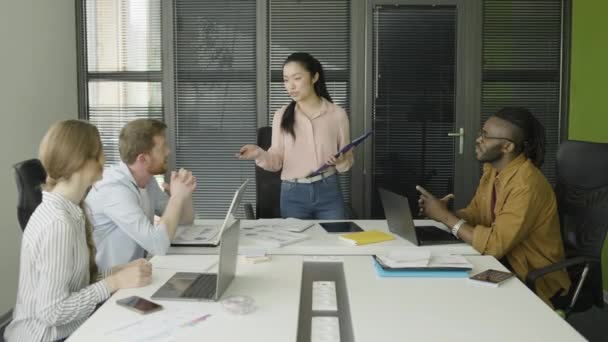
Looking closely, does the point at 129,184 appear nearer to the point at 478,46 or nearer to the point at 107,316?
the point at 107,316

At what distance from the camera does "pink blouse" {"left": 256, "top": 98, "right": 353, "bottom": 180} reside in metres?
3.29

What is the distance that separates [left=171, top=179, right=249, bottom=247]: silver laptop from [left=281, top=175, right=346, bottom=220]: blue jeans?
1.76ft

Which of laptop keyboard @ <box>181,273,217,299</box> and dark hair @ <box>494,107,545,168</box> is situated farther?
dark hair @ <box>494,107,545,168</box>

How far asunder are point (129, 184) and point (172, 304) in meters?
0.81

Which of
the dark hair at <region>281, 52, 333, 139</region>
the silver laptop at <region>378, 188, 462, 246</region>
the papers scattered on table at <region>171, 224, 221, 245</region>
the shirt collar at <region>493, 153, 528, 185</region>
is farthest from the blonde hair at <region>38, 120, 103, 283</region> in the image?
the shirt collar at <region>493, 153, 528, 185</region>

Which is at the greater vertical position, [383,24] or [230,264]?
[383,24]

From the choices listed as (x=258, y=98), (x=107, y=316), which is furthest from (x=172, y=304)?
(x=258, y=98)

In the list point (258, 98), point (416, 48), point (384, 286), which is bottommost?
point (384, 286)

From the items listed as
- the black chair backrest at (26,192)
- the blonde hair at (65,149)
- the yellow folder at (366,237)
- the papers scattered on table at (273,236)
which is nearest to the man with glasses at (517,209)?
the yellow folder at (366,237)

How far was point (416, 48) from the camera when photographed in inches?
176

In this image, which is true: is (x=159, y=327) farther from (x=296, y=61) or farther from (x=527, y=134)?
(x=296, y=61)

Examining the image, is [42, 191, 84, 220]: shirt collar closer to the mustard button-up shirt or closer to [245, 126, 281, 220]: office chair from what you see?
the mustard button-up shirt

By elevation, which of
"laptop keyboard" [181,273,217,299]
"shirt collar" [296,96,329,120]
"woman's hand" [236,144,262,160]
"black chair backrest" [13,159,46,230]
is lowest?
"laptop keyboard" [181,273,217,299]

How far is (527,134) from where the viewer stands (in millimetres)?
2625
